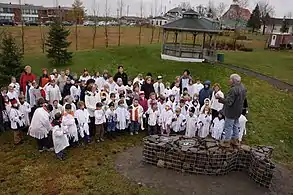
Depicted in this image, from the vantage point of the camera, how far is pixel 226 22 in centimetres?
7650

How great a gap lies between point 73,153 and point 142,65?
14.9 m

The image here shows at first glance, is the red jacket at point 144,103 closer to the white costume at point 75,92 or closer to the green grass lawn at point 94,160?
the green grass lawn at point 94,160

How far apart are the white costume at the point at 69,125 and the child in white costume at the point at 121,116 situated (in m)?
1.70

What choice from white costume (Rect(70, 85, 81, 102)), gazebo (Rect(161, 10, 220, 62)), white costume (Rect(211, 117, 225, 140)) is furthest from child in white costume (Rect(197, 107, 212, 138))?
gazebo (Rect(161, 10, 220, 62))

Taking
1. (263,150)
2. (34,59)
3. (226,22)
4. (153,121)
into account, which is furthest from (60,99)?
(226,22)

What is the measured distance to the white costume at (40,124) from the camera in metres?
9.66

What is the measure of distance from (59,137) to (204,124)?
16.8 feet

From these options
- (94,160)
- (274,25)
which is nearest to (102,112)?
(94,160)

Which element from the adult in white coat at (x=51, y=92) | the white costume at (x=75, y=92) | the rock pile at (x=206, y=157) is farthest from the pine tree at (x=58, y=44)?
the rock pile at (x=206, y=157)

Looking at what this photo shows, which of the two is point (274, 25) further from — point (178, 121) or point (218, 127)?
point (178, 121)

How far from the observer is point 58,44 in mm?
23547

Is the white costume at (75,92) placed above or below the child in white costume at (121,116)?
above

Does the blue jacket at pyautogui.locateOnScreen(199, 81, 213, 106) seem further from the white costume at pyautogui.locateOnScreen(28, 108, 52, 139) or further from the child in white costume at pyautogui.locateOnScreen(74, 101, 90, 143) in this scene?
the white costume at pyautogui.locateOnScreen(28, 108, 52, 139)

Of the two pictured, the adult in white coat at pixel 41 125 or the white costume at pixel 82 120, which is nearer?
the adult in white coat at pixel 41 125
